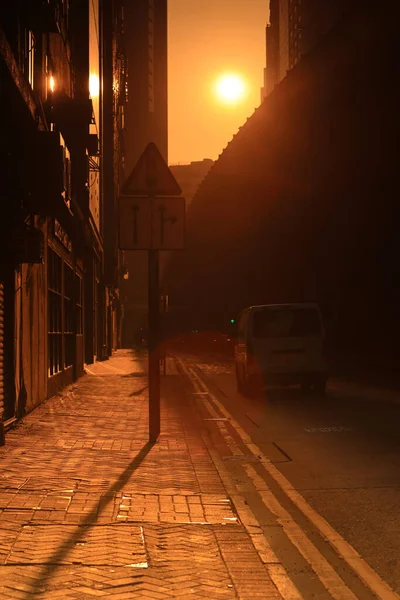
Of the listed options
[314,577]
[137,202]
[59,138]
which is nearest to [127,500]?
[314,577]

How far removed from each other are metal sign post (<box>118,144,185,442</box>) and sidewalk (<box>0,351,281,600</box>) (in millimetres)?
1005

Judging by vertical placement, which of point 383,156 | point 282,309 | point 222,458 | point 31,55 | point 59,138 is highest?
point 383,156

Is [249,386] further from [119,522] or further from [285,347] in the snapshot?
[119,522]

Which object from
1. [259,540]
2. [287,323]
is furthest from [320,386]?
[259,540]

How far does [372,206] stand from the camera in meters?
59.8

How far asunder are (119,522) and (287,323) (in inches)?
595

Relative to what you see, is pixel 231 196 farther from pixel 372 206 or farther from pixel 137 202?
pixel 137 202

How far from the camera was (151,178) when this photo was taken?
12.7m

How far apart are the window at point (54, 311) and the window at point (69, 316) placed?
2.23 metres

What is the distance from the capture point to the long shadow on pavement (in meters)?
5.67

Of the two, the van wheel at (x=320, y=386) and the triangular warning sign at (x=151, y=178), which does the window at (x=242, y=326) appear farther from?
the triangular warning sign at (x=151, y=178)

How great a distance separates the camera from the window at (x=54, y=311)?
21.8 m

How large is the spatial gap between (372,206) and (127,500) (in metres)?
53.2

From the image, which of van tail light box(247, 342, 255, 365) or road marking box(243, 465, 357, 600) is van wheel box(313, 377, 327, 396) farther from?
road marking box(243, 465, 357, 600)
